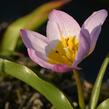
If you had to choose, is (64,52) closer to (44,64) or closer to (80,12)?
(44,64)

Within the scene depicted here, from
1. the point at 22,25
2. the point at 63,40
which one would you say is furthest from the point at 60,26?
the point at 22,25

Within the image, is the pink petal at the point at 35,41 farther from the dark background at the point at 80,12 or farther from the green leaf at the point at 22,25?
the dark background at the point at 80,12

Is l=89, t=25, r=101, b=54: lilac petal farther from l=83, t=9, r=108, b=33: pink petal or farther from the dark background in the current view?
the dark background

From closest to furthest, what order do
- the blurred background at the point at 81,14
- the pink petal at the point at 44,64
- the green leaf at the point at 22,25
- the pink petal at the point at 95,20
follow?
the pink petal at the point at 44,64 → the pink petal at the point at 95,20 → the green leaf at the point at 22,25 → the blurred background at the point at 81,14

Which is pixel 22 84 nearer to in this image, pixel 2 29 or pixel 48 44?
pixel 2 29

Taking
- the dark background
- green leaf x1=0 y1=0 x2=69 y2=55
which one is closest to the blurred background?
the dark background

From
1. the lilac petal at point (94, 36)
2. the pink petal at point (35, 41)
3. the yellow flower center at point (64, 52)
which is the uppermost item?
the lilac petal at point (94, 36)

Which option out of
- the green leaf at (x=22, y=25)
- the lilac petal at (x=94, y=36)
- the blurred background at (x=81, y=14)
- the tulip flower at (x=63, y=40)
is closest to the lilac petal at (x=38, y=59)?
the tulip flower at (x=63, y=40)
